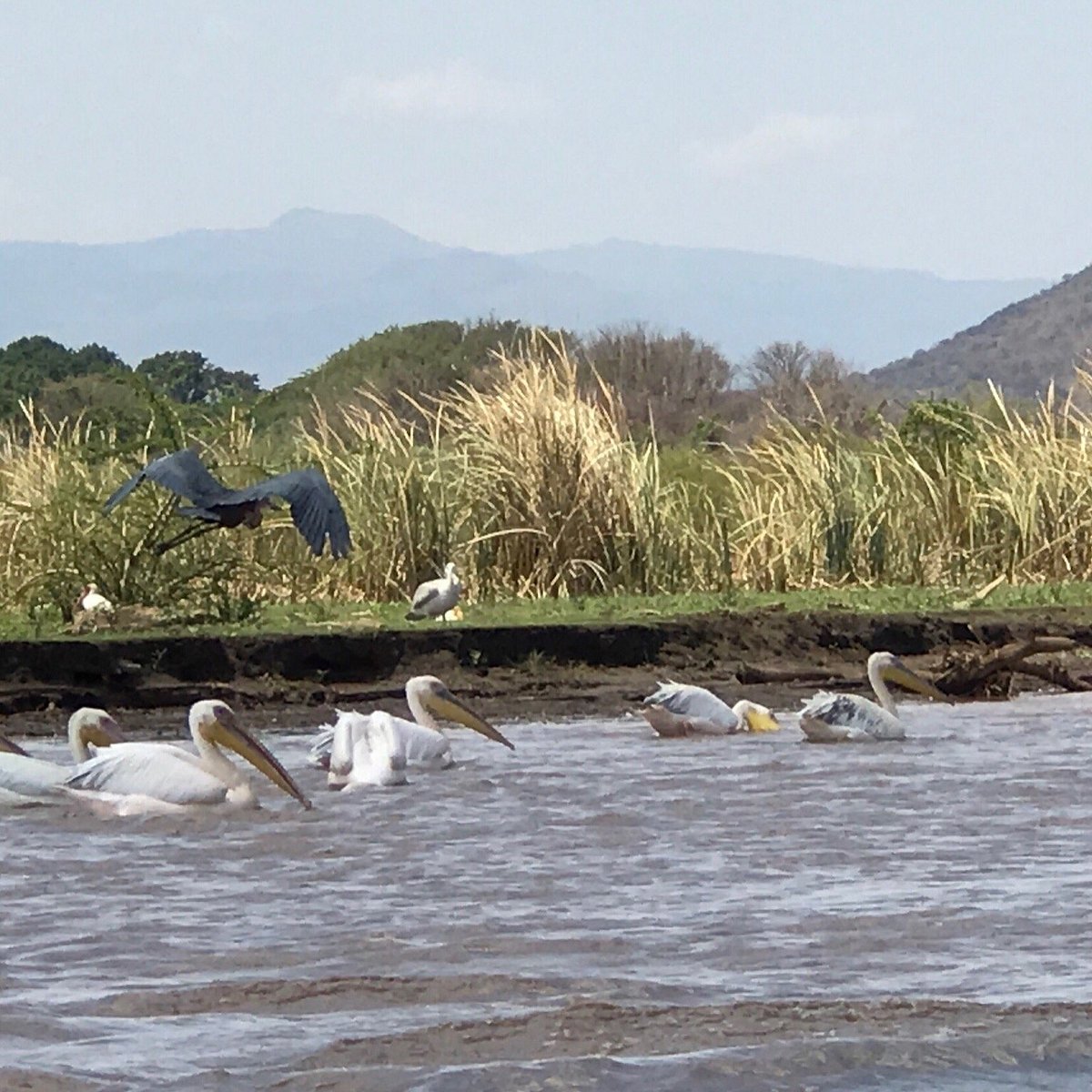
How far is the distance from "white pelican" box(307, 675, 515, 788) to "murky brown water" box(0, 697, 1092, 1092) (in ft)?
0.46

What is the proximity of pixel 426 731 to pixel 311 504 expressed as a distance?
6.71 feet

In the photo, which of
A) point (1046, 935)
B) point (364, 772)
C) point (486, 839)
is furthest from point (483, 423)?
point (1046, 935)

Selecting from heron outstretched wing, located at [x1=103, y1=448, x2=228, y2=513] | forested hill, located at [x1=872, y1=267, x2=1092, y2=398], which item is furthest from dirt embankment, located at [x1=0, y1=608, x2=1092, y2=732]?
forested hill, located at [x1=872, y1=267, x2=1092, y2=398]

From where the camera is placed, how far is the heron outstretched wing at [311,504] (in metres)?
10.5

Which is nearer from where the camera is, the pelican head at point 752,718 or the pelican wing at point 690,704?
the pelican wing at point 690,704

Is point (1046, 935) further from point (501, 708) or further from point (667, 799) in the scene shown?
point (501, 708)

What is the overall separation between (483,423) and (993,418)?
5.63 metres

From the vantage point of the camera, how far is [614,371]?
3422 centimetres

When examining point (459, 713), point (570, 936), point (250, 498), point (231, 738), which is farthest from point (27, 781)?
point (250, 498)

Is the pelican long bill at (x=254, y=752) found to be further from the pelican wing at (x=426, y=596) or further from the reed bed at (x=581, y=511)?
the reed bed at (x=581, y=511)

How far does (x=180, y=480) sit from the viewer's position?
10.7 m

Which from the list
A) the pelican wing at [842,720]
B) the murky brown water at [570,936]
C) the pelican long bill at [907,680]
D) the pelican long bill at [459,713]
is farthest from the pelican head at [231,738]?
the pelican long bill at [907,680]

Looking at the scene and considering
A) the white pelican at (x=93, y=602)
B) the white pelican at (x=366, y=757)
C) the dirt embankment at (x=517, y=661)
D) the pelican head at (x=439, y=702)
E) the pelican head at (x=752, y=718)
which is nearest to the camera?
the white pelican at (x=366, y=757)

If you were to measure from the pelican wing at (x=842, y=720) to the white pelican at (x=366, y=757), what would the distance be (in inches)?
80.9
